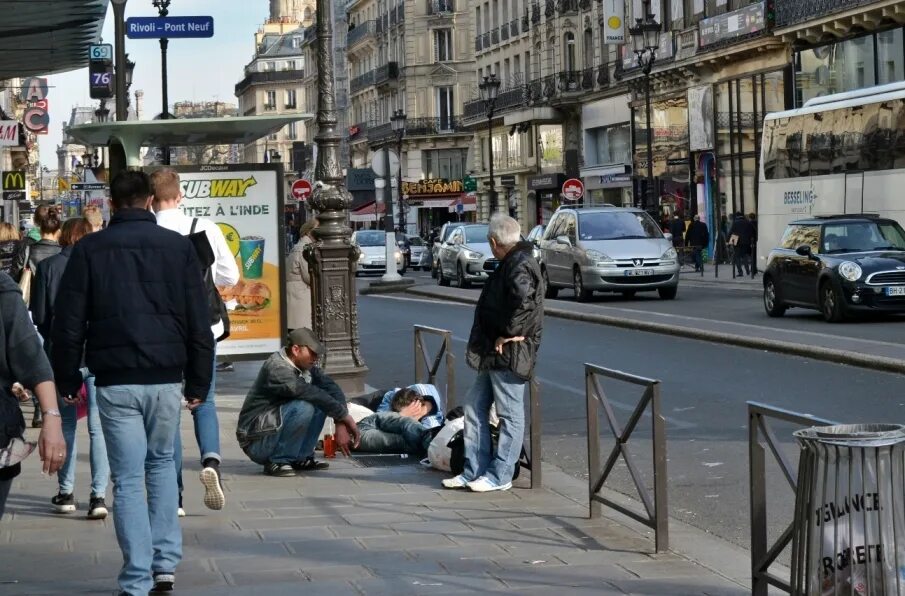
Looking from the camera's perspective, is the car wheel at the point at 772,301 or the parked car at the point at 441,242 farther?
the parked car at the point at 441,242

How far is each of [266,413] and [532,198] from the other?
65.7 meters

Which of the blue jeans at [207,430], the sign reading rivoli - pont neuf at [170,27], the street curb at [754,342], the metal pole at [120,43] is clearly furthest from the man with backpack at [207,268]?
the metal pole at [120,43]

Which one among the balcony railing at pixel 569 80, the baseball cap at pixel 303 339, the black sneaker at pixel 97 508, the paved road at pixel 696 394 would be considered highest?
the balcony railing at pixel 569 80

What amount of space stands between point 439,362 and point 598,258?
1931cm

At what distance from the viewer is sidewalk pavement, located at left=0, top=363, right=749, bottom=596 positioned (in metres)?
6.90

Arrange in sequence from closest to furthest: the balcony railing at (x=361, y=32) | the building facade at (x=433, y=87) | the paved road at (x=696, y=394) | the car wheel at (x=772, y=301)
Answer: the paved road at (x=696, y=394), the car wheel at (x=772, y=301), the building facade at (x=433, y=87), the balcony railing at (x=361, y=32)

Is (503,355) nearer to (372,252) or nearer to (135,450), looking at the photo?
(135,450)

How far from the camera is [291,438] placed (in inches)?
408

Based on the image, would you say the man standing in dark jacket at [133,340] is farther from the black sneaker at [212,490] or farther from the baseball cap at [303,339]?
the baseball cap at [303,339]

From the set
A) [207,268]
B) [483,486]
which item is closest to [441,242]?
[483,486]

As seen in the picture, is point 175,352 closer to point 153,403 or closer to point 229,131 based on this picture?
point 153,403

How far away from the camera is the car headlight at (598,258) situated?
31.1 metres

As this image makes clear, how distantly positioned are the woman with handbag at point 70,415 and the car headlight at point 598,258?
71.3 ft

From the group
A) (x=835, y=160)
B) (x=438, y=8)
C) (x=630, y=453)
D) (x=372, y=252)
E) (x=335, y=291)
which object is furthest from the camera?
(x=438, y=8)
